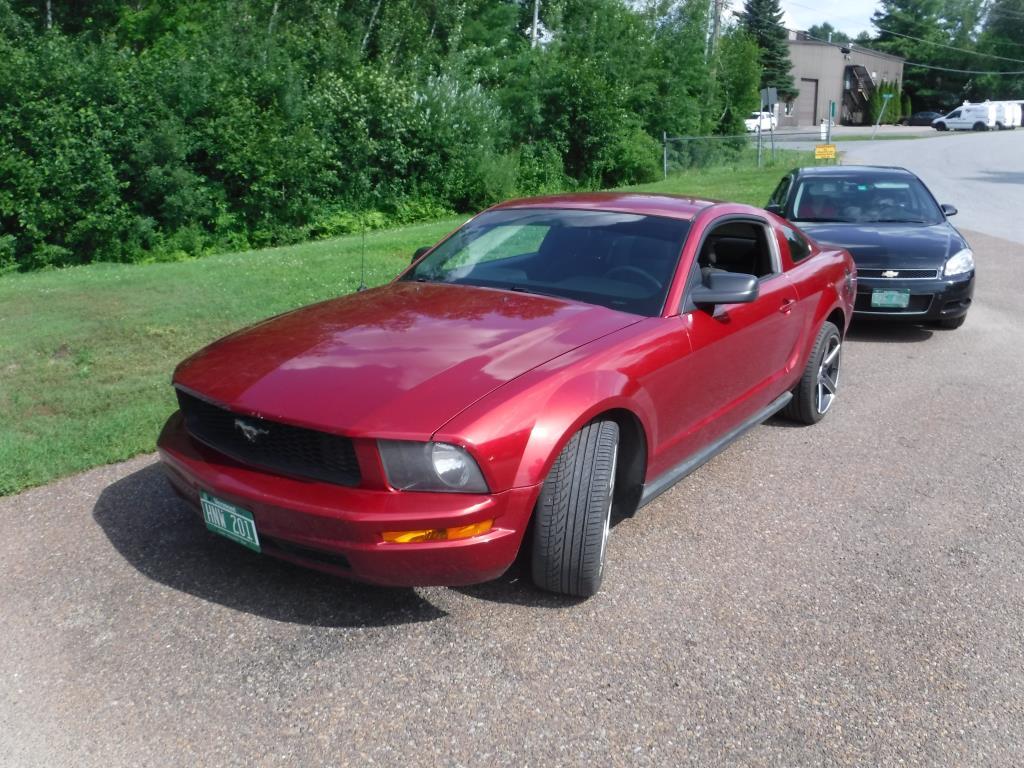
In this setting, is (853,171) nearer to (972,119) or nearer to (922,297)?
(922,297)

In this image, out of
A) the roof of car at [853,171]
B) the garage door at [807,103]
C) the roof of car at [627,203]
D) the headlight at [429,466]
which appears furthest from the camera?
the garage door at [807,103]

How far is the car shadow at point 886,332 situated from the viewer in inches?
336

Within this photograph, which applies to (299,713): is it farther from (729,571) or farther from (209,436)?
(729,571)

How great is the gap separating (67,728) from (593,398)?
206 centimetres

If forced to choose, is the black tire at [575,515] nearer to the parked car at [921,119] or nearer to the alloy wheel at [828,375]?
the alloy wheel at [828,375]

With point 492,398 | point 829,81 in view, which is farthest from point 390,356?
point 829,81

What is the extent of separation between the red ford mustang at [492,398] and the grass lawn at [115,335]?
169 cm

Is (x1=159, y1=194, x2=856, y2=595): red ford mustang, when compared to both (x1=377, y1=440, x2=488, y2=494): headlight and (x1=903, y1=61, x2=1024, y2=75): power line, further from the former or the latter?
(x1=903, y1=61, x2=1024, y2=75): power line

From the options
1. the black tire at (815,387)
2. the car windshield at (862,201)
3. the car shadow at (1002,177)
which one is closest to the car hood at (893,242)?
the car windshield at (862,201)

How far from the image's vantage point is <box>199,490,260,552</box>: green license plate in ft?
10.7

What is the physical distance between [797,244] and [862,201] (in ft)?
13.9

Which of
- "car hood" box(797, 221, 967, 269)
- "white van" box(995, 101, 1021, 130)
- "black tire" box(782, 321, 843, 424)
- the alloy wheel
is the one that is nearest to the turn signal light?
"black tire" box(782, 321, 843, 424)

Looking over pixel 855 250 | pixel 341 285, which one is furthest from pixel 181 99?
pixel 855 250

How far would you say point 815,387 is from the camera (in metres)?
5.76
